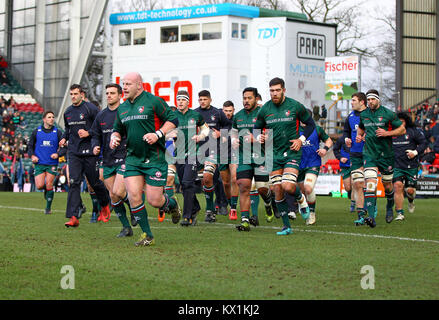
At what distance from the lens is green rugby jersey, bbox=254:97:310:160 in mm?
12039

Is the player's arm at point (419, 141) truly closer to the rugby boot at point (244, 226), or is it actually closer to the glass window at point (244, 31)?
the rugby boot at point (244, 226)

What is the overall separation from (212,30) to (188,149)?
38388 mm

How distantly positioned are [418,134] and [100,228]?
7632mm

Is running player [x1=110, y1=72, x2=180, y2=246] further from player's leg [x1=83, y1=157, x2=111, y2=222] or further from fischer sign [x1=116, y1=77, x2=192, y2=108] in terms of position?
fischer sign [x1=116, y1=77, x2=192, y2=108]

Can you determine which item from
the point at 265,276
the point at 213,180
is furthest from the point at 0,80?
the point at 265,276

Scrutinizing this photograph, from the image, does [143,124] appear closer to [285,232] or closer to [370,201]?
[285,232]

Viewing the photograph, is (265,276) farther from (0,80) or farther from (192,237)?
(0,80)

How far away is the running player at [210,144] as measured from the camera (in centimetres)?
1538

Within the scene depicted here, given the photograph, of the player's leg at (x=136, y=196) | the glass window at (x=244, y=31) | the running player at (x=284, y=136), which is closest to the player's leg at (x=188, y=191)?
the running player at (x=284, y=136)

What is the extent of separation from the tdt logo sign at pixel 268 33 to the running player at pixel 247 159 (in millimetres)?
38341

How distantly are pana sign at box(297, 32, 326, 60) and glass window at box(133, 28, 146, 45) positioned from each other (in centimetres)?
1073

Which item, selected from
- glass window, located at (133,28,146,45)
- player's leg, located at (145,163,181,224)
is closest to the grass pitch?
player's leg, located at (145,163,181,224)

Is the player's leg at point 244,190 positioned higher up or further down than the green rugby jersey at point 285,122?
further down

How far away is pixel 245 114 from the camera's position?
13.7m
